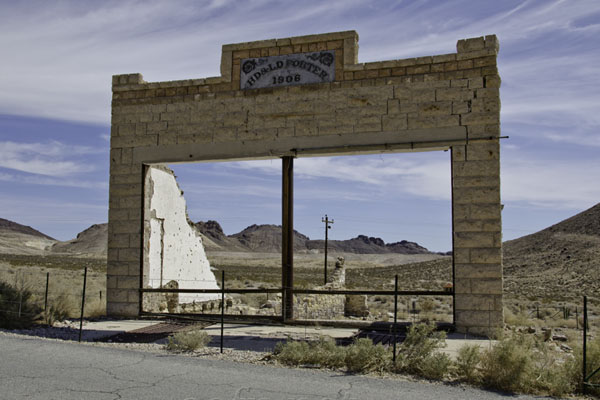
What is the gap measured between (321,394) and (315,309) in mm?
11975

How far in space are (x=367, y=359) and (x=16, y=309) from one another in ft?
27.0

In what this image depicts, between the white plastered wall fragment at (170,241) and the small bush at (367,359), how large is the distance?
23.8 feet

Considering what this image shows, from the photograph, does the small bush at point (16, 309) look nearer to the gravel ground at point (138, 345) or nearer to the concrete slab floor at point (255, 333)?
the gravel ground at point (138, 345)

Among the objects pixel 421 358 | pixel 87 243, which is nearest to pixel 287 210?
pixel 421 358

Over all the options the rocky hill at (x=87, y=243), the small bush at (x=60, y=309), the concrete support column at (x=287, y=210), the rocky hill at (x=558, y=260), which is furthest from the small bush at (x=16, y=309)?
the rocky hill at (x=87, y=243)

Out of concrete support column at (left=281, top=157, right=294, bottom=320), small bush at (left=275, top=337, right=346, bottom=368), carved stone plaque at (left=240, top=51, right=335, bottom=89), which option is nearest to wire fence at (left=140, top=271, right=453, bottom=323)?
concrete support column at (left=281, top=157, right=294, bottom=320)

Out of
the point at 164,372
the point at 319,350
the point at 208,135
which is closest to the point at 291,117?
the point at 208,135

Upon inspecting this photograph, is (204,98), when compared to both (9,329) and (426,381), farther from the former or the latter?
(426,381)

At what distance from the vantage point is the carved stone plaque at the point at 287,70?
1284 centimetres

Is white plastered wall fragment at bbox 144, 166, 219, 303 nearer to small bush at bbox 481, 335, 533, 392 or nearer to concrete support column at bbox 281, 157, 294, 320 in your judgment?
concrete support column at bbox 281, 157, 294, 320

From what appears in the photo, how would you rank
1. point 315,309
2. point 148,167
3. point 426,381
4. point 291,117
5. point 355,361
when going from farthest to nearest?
point 315,309 < point 148,167 < point 291,117 < point 355,361 < point 426,381

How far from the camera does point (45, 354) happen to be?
8711 mm

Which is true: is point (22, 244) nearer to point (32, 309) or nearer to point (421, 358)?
point (32, 309)

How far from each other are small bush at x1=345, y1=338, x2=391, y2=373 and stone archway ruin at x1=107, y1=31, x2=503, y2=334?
3.65m
